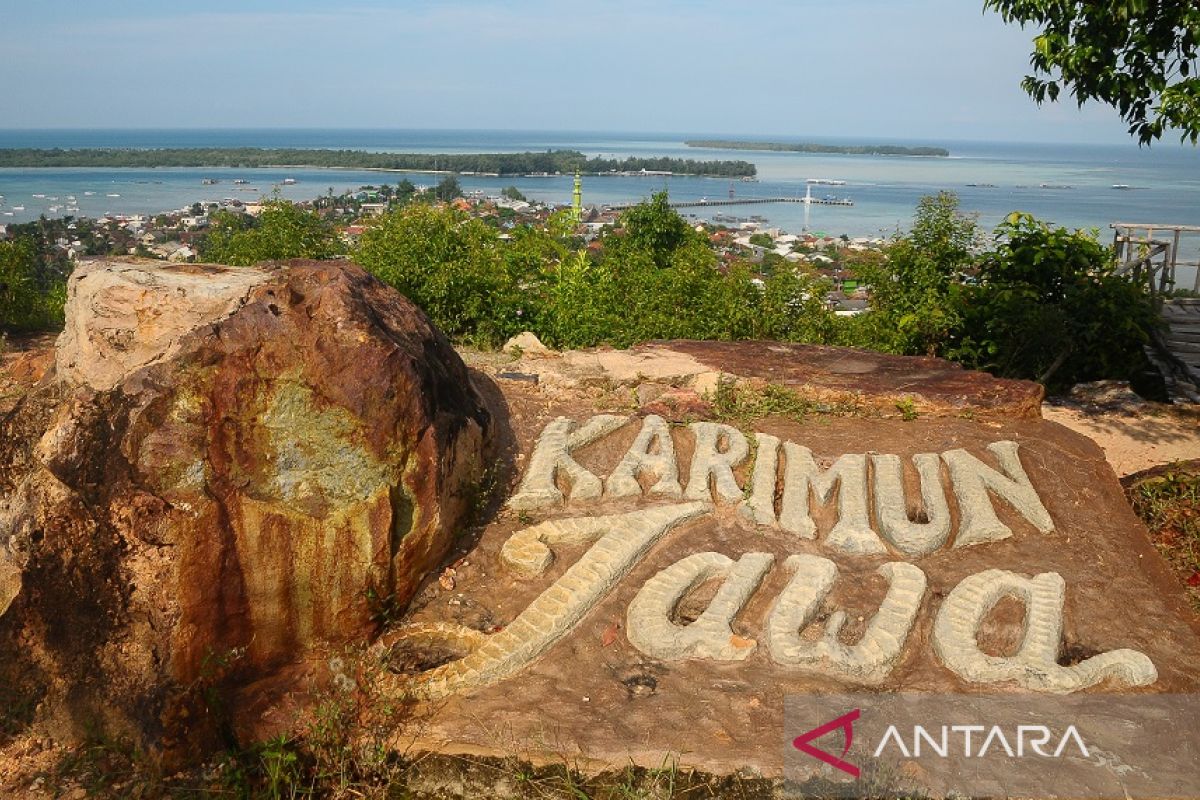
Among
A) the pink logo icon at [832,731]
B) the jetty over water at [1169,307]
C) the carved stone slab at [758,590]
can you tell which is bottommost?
the pink logo icon at [832,731]

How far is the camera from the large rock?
3984 millimetres

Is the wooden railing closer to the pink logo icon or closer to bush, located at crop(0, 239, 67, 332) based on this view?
the pink logo icon

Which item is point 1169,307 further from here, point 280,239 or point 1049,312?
point 280,239

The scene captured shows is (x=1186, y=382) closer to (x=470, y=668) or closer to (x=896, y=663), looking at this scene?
(x=896, y=663)

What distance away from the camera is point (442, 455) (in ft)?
16.5

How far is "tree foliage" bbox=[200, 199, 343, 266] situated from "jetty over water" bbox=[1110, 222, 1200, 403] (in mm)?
10313

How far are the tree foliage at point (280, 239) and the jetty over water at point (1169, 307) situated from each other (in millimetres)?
10313

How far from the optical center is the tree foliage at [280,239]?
426 inches

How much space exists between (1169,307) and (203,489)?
1484cm

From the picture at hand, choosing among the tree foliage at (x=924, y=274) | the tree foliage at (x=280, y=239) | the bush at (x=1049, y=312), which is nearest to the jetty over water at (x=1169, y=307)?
the bush at (x=1049, y=312)

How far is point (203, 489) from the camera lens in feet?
13.7

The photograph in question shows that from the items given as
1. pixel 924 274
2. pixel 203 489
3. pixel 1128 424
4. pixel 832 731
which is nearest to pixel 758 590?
pixel 832 731

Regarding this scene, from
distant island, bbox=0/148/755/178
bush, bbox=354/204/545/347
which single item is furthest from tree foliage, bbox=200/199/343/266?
distant island, bbox=0/148/755/178

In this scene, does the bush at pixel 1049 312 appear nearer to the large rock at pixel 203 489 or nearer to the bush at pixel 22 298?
the large rock at pixel 203 489
